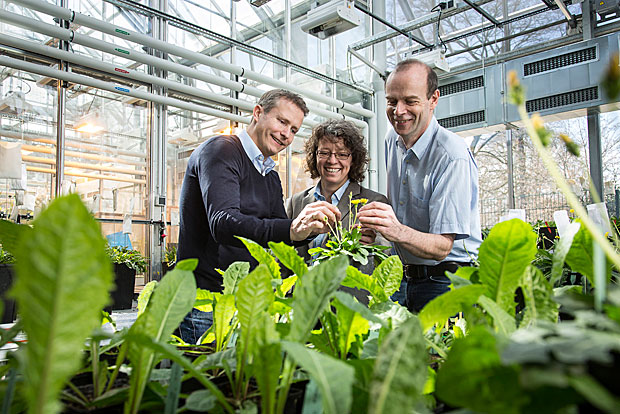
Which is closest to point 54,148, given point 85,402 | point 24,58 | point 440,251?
point 24,58

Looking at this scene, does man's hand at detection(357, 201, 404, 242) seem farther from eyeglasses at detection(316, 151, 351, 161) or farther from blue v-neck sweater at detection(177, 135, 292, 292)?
eyeglasses at detection(316, 151, 351, 161)

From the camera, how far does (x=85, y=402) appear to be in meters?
0.34

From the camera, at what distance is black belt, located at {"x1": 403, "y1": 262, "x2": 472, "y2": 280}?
5.20ft

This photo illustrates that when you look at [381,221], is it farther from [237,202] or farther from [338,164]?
[338,164]

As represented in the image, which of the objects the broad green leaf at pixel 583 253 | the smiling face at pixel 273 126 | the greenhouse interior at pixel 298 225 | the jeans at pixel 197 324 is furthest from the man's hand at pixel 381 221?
the broad green leaf at pixel 583 253

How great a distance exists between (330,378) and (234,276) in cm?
35

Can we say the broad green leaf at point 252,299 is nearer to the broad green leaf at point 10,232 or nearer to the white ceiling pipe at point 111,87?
the broad green leaf at point 10,232

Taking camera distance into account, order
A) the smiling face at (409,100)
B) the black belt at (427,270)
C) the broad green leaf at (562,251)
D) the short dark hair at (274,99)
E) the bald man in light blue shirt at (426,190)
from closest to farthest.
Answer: the broad green leaf at (562,251)
the bald man in light blue shirt at (426,190)
the black belt at (427,270)
the smiling face at (409,100)
the short dark hair at (274,99)

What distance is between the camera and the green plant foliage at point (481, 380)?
207mm

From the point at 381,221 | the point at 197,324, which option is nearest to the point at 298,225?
the point at 381,221

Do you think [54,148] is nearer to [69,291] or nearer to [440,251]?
[440,251]

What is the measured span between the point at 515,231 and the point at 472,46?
6.47 m

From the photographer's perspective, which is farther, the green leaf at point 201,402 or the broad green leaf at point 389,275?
the broad green leaf at point 389,275

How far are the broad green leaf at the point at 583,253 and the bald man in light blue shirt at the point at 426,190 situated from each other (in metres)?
0.88
